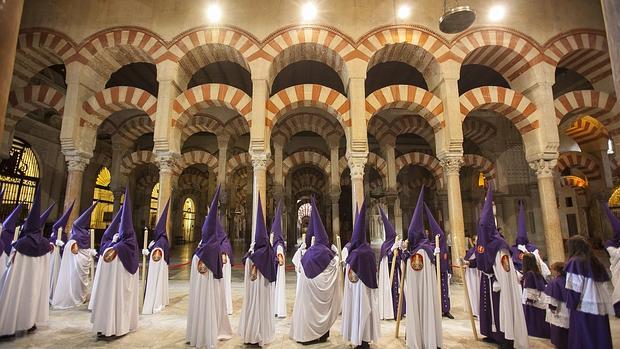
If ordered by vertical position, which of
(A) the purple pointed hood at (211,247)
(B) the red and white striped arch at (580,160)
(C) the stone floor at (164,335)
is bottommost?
(C) the stone floor at (164,335)

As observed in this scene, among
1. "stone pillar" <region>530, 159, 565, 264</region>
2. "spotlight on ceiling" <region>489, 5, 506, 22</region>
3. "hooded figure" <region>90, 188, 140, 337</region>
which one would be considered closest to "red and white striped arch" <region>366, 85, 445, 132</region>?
"spotlight on ceiling" <region>489, 5, 506, 22</region>

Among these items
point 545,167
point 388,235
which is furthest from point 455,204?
point 388,235

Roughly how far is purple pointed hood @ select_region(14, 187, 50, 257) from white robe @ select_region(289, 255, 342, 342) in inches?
124

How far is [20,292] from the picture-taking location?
373 cm

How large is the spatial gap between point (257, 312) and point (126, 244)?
5.90 feet

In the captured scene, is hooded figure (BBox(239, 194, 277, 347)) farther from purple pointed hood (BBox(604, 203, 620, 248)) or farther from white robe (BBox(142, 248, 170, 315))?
purple pointed hood (BBox(604, 203, 620, 248))

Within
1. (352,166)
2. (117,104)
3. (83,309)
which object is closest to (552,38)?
(352,166)

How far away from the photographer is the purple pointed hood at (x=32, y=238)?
3771 mm

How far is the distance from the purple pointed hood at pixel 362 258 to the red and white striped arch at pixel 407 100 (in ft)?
15.4

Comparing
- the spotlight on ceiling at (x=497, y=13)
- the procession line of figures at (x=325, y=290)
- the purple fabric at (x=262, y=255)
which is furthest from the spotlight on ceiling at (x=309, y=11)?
the purple fabric at (x=262, y=255)

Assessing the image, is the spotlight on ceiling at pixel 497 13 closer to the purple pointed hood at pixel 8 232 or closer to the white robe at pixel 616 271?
the white robe at pixel 616 271

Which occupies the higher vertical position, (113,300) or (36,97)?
(36,97)

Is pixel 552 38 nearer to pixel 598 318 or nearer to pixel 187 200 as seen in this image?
pixel 598 318

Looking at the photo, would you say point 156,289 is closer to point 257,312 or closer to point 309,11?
point 257,312
